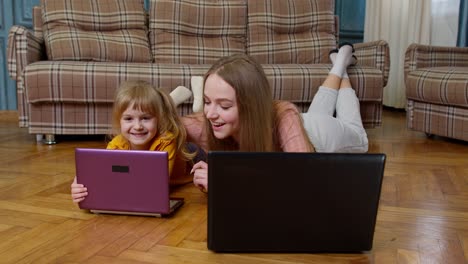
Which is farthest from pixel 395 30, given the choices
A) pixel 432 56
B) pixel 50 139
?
pixel 50 139

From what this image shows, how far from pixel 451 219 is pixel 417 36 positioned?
2.65 meters

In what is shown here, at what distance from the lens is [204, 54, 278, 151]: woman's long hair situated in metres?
1.16

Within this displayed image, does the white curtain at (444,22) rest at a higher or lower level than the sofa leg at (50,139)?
higher

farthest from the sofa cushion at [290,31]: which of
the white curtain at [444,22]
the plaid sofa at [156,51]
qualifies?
the white curtain at [444,22]

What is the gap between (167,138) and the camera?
1.35m

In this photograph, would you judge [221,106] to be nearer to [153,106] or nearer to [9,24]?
[153,106]

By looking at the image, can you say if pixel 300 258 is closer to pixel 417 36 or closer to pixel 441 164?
pixel 441 164

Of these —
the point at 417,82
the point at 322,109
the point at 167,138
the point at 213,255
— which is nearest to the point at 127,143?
the point at 167,138

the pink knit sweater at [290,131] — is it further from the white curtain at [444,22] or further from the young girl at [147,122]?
the white curtain at [444,22]

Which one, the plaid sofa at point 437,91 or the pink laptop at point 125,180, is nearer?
the pink laptop at point 125,180

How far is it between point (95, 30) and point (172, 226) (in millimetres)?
1823

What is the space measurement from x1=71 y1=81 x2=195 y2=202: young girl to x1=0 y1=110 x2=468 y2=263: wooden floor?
17 centimetres

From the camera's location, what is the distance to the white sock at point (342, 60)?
84.5 inches

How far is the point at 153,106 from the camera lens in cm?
134
